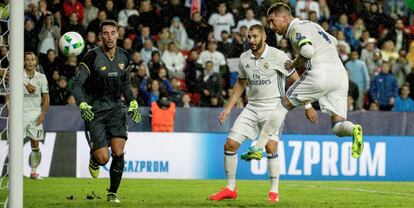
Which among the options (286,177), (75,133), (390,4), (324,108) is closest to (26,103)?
(75,133)

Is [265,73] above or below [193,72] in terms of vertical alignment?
above

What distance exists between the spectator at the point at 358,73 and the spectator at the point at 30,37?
7.03 m

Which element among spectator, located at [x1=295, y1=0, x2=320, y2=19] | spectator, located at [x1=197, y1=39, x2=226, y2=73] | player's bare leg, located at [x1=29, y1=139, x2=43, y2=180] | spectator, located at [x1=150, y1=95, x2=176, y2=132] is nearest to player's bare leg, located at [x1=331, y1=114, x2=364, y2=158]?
player's bare leg, located at [x1=29, y1=139, x2=43, y2=180]

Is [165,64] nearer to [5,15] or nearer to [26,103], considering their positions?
[26,103]

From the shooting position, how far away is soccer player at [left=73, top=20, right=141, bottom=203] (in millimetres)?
11570

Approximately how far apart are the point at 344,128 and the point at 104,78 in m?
2.92

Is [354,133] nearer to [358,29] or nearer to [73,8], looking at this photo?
[73,8]

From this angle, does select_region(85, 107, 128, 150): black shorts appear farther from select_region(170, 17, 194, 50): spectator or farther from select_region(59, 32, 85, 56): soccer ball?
select_region(170, 17, 194, 50): spectator

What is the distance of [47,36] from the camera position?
69.2ft

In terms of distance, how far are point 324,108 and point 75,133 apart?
8582 mm

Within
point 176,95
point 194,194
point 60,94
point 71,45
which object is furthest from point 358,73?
point 194,194

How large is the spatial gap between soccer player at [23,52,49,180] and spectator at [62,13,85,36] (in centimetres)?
426

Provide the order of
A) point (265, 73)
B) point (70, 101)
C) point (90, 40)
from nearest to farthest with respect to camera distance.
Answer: point (265, 73), point (70, 101), point (90, 40)

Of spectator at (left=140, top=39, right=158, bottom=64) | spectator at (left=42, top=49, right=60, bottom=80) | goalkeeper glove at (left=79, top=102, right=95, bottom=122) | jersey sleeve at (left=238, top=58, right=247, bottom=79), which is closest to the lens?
goalkeeper glove at (left=79, top=102, right=95, bottom=122)
